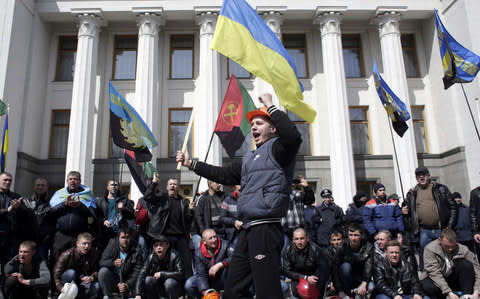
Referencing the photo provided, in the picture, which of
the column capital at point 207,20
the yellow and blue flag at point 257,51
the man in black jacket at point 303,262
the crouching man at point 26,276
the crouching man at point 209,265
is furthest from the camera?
the column capital at point 207,20

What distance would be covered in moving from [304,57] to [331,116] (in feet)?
12.9

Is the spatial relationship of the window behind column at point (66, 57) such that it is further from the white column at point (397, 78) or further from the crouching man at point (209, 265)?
the crouching man at point (209, 265)

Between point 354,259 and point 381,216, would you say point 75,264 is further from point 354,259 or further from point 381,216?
point 381,216

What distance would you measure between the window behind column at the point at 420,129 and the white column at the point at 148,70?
1200 cm

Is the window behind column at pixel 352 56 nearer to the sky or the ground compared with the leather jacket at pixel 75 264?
nearer to the sky

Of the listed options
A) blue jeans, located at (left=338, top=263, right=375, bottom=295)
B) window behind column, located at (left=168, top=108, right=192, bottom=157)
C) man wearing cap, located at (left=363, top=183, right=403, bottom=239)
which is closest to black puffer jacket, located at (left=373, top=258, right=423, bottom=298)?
blue jeans, located at (left=338, top=263, right=375, bottom=295)

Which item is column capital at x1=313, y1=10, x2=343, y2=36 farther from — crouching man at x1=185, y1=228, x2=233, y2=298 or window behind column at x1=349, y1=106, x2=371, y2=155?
crouching man at x1=185, y1=228, x2=233, y2=298

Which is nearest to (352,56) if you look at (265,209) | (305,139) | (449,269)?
(305,139)

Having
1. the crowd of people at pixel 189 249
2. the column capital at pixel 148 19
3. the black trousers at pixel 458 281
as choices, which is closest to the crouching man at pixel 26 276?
the crowd of people at pixel 189 249

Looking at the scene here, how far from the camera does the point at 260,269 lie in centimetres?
306

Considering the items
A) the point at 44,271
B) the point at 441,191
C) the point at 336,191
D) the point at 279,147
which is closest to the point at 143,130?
the point at 44,271

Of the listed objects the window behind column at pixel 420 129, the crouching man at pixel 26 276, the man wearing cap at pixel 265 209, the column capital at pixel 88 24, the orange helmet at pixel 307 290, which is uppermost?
the column capital at pixel 88 24

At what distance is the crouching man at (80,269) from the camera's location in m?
6.19

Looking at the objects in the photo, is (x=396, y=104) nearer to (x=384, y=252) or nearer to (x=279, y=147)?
(x=384, y=252)
